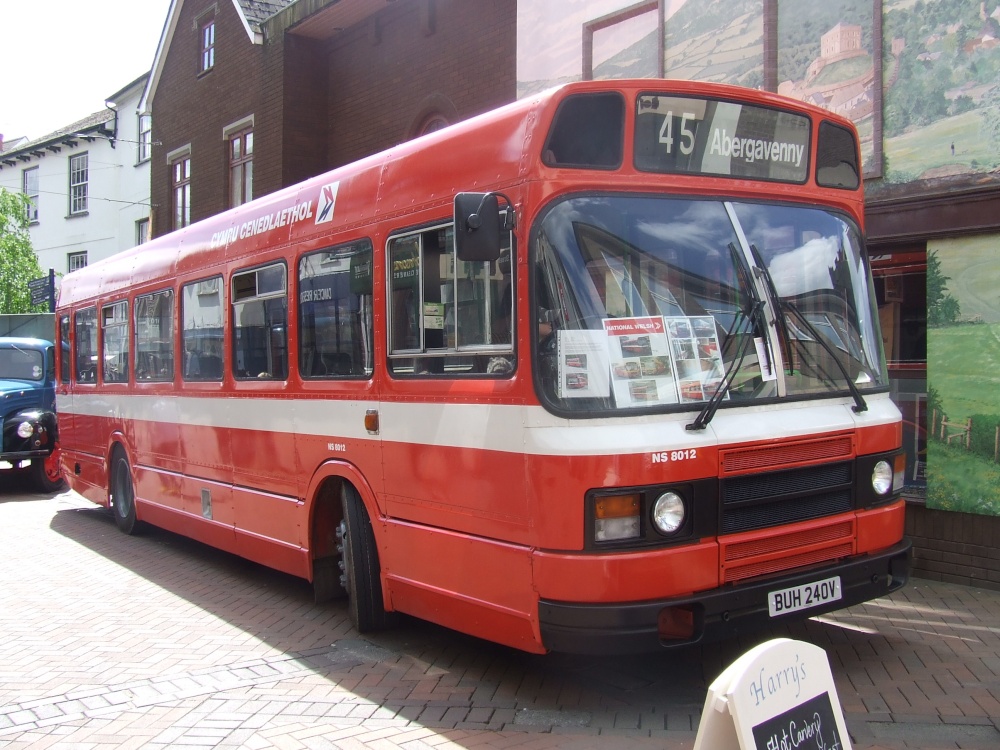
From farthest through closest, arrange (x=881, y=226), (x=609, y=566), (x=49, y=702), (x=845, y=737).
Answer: (x=881, y=226) → (x=49, y=702) → (x=609, y=566) → (x=845, y=737)

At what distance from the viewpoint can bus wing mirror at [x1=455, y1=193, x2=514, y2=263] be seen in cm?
450

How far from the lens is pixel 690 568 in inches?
175

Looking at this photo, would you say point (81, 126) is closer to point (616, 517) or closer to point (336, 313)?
point (336, 313)

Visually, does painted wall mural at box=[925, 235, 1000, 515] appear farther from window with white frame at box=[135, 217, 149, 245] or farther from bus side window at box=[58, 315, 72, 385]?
window with white frame at box=[135, 217, 149, 245]

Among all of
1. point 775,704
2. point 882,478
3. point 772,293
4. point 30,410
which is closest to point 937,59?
point 772,293

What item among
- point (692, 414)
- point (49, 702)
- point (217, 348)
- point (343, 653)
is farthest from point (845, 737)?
point (217, 348)

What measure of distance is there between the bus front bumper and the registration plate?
0.07ft

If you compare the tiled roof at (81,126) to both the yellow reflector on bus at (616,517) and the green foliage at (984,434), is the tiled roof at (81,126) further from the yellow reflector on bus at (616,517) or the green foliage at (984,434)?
the yellow reflector on bus at (616,517)

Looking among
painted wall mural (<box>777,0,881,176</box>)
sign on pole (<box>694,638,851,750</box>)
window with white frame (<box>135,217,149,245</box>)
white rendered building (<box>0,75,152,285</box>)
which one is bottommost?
sign on pole (<box>694,638,851,750</box>)

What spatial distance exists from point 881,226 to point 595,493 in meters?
4.60

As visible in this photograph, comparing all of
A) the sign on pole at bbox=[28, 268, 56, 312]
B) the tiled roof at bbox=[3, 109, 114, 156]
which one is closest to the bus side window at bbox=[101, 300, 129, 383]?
the sign on pole at bbox=[28, 268, 56, 312]

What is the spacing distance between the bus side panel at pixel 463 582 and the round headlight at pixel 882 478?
2.01 m

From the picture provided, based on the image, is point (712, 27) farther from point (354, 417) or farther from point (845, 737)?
point (845, 737)

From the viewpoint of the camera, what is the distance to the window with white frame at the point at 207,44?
20047 millimetres
